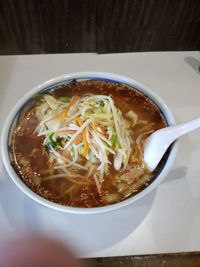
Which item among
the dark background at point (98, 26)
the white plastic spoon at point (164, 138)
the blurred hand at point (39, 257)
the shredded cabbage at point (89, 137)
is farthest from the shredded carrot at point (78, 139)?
the dark background at point (98, 26)

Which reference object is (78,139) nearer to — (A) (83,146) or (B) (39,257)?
(A) (83,146)

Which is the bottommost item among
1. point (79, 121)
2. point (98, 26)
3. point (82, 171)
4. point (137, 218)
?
point (137, 218)

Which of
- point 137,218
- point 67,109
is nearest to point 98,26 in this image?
point 67,109

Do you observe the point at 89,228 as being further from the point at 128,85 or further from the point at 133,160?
the point at 128,85

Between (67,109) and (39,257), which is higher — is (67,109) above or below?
above

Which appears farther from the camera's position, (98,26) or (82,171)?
(98,26)

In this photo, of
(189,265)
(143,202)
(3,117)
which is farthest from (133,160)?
(3,117)

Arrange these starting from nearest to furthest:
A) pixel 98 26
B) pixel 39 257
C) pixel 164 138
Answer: pixel 39 257
pixel 164 138
pixel 98 26
